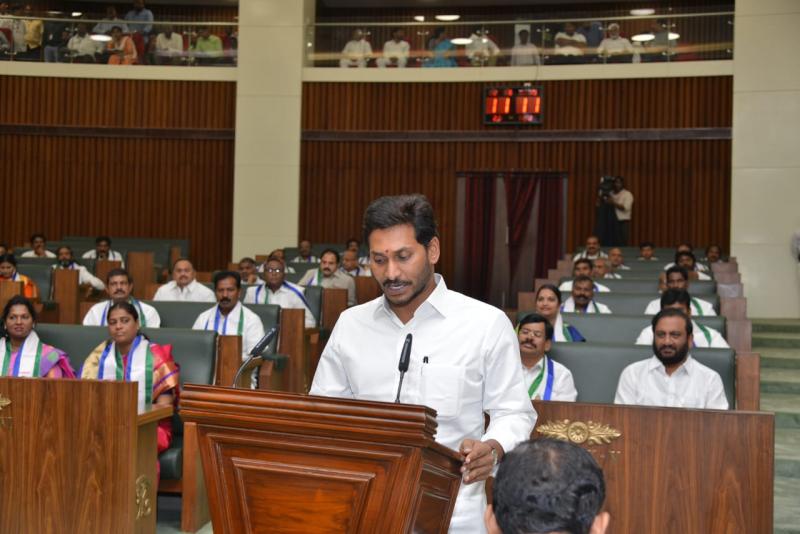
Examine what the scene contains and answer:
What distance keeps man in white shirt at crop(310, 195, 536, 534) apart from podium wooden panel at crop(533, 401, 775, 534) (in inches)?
49.4

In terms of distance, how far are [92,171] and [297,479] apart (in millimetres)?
12560

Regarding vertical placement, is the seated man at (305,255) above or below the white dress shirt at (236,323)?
above

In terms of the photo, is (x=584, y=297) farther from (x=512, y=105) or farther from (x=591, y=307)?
(x=512, y=105)

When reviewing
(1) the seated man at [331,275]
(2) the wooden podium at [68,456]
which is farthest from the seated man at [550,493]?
A: (1) the seated man at [331,275]

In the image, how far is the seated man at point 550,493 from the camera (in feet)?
3.93

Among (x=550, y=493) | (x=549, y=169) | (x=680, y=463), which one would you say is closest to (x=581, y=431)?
(x=680, y=463)

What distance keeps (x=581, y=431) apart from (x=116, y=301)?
4.03 metres

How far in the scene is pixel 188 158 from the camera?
43.6 feet

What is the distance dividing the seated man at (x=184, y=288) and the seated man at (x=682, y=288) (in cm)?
338

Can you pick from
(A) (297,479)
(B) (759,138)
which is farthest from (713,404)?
(B) (759,138)

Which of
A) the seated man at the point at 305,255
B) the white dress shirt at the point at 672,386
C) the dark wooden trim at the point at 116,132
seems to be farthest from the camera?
the dark wooden trim at the point at 116,132

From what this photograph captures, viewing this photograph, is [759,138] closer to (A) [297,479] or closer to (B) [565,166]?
(B) [565,166]

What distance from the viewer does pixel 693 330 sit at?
5574 millimetres

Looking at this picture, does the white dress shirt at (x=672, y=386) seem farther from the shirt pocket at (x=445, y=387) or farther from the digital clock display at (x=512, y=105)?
the digital clock display at (x=512, y=105)
